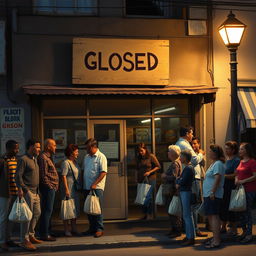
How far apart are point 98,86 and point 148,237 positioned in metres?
3.38

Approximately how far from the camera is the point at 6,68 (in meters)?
10.6

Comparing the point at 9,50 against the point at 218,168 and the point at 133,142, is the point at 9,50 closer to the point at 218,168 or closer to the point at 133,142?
the point at 133,142

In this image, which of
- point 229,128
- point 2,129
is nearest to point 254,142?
point 229,128

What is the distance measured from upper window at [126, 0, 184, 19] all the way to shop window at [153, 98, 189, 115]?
76.1 inches

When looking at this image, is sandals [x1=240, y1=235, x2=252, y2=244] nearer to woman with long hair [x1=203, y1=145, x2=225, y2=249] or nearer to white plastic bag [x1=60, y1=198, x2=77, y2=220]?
woman with long hair [x1=203, y1=145, x2=225, y2=249]

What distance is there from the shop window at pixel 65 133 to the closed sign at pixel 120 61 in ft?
3.18

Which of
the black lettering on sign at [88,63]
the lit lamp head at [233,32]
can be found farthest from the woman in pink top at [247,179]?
the black lettering on sign at [88,63]

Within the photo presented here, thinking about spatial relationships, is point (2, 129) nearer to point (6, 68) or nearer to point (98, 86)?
point (6, 68)

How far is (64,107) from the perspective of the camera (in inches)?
438

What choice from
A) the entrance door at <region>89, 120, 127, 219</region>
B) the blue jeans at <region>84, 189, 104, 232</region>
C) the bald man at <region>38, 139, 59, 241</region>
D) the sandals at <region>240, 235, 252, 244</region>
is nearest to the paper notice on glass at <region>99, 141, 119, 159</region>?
the entrance door at <region>89, 120, 127, 219</region>

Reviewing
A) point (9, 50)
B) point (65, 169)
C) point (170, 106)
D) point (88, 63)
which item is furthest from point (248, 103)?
point (9, 50)

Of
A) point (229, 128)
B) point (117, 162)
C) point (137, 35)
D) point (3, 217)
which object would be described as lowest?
point (3, 217)

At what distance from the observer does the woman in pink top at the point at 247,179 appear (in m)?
9.33

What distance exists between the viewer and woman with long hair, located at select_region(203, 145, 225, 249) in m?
8.80
